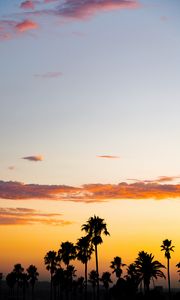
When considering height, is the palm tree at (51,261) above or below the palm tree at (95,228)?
below

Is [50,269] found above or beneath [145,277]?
beneath

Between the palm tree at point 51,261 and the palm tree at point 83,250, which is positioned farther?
the palm tree at point 51,261

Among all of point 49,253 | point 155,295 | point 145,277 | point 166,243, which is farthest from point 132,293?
point 49,253

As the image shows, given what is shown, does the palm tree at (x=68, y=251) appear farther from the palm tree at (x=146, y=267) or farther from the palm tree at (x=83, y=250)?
the palm tree at (x=146, y=267)

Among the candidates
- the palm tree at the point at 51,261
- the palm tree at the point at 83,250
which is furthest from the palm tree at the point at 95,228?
the palm tree at the point at 51,261

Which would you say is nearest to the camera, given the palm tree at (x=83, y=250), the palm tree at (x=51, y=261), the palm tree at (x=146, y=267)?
the palm tree at (x=146, y=267)

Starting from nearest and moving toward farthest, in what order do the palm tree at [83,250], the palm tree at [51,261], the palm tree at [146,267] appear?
the palm tree at [146,267] → the palm tree at [83,250] → the palm tree at [51,261]

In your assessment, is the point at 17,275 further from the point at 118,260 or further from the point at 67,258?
the point at 67,258

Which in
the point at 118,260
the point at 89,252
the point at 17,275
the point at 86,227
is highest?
the point at 86,227

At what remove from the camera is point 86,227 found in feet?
333

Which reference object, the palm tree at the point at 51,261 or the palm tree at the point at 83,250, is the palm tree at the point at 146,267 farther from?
the palm tree at the point at 51,261

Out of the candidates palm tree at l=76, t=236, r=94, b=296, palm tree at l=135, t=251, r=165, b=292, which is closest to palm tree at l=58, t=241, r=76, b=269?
palm tree at l=76, t=236, r=94, b=296

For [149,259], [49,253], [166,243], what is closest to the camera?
[149,259]

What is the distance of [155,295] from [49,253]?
213 feet
